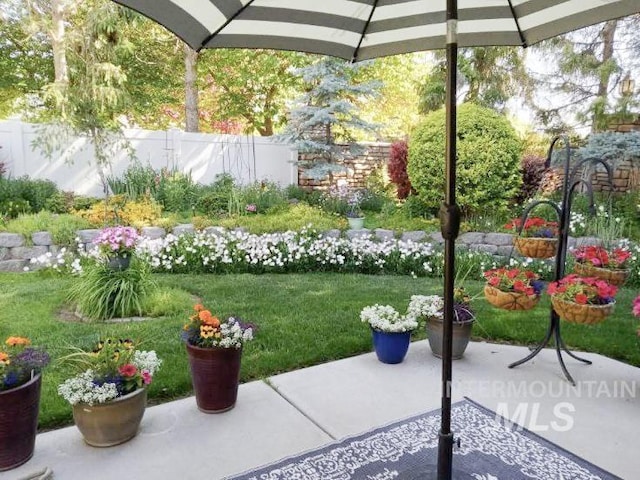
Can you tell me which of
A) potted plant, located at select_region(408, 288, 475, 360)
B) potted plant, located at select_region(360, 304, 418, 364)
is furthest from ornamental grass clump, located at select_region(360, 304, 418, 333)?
potted plant, located at select_region(408, 288, 475, 360)

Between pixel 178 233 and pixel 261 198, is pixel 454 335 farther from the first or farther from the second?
pixel 261 198

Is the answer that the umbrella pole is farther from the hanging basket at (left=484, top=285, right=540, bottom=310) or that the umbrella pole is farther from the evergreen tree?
the evergreen tree

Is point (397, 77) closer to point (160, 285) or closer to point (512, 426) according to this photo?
point (160, 285)

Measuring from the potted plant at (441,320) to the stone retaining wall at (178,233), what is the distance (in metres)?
2.76

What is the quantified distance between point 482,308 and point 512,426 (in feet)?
6.76

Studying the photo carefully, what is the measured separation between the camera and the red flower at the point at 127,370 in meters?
2.10

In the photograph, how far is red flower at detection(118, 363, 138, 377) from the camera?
2.10 m

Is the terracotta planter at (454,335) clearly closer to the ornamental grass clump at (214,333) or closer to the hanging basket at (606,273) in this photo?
the hanging basket at (606,273)

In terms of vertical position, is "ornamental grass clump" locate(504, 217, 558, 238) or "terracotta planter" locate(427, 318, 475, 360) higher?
"ornamental grass clump" locate(504, 217, 558, 238)

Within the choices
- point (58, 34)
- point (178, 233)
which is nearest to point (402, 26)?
point (178, 233)

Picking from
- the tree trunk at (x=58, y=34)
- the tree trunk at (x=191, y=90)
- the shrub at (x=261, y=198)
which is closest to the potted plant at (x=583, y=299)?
the shrub at (x=261, y=198)

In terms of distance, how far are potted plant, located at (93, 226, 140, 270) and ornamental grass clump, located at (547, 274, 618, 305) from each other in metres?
3.39

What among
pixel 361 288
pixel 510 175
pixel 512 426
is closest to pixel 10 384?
pixel 512 426

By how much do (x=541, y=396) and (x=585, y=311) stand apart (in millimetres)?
568
